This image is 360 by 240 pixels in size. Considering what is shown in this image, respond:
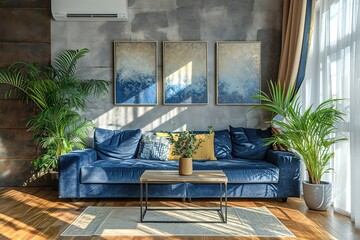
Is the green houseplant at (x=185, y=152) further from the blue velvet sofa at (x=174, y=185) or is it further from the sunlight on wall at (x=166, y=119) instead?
the sunlight on wall at (x=166, y=119)

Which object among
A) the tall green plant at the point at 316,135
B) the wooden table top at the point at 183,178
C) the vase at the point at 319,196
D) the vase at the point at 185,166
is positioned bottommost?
the vase at the point at 319,196

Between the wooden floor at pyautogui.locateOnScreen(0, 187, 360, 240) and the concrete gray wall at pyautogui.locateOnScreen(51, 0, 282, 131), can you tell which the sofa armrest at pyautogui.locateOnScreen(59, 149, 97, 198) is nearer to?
the wooden floor at pyautogui.locateOnScreen(0, 187, 360, 240)

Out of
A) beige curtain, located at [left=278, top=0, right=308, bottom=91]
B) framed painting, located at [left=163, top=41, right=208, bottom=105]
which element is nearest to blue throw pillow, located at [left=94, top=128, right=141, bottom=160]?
framed painting, located at [left=163, top=41, right=208, bottom=105]

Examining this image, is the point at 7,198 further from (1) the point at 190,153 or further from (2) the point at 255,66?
(2) the point at 255,66

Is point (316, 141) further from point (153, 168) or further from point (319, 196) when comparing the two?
point (153, 168)

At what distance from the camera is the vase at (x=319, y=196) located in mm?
3922

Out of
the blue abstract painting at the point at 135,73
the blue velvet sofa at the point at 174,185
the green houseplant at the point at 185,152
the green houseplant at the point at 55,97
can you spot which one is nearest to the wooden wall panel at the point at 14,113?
the green houseplant at the point at 55,97

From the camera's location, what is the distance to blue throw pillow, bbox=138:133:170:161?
15.8 feet

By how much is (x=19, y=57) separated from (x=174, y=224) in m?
3.71

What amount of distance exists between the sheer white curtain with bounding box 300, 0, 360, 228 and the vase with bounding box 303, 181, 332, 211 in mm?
116

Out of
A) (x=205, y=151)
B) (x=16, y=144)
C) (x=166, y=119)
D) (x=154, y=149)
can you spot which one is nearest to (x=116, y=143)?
(x=154, y=149)

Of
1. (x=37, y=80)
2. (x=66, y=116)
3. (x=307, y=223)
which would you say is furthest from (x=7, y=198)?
(x=307, y=223)

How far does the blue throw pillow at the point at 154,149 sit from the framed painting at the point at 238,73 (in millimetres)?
1099

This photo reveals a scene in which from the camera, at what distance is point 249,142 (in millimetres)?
4953
